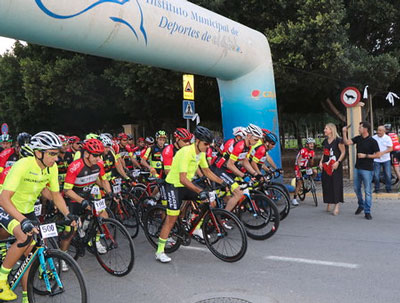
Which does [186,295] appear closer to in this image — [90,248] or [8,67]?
[90,248]

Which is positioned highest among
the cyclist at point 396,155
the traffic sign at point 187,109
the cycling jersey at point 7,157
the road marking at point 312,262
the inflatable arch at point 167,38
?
the inflatable arch at point 167,38

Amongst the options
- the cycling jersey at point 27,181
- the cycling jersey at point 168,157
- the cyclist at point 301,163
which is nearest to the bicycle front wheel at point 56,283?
the cycling jersey at point 27,181

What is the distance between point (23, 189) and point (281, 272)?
323cm

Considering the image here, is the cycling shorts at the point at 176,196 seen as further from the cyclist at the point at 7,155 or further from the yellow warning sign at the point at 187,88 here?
the yellow warning sign at the point at 187,88

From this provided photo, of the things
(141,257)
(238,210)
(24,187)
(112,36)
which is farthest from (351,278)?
(112,36)

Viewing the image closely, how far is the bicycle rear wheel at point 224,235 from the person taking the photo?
5176 mm

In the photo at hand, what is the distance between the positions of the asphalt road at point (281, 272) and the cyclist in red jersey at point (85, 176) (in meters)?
0.81

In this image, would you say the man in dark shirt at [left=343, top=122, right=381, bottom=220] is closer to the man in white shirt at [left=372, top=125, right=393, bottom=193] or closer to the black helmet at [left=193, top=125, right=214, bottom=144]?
the man in white shirt at [left=372, top=125, right=393, bottom=193]

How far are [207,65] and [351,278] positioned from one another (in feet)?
19.6

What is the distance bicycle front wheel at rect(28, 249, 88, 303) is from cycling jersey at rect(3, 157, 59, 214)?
29.7 inches

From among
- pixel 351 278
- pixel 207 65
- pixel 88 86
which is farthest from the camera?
pixel 88 86

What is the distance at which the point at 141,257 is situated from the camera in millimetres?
5840

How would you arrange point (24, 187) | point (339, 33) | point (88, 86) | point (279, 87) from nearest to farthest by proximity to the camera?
point (24, 187) → point (339, 33) → point (279, 87) → point (88, 86)

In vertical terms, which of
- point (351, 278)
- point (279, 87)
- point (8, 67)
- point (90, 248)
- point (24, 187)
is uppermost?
point (8, 67)
